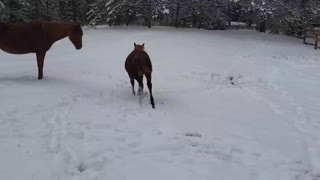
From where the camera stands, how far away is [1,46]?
982cm

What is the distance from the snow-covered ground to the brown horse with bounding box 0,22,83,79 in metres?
0.74

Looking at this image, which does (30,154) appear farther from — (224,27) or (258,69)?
(224,27)

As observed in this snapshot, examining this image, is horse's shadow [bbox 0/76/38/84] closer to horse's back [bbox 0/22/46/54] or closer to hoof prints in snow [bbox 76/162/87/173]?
horse's back [bbox 0/22/46/54]

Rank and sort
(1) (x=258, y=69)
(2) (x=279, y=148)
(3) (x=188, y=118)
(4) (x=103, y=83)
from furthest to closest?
(1) (x=258, y=69), (4) (x=103, y=83), (3) (x=188, y=118), (2) (x=279, y=148)

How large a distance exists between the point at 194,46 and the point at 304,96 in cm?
1012

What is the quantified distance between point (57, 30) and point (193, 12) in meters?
19.7

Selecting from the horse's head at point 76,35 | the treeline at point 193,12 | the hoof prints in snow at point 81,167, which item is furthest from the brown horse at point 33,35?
the treeline at point 193,12

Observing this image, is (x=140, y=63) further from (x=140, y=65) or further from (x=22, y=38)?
(x=22, y=38)

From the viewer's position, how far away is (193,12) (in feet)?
94.7

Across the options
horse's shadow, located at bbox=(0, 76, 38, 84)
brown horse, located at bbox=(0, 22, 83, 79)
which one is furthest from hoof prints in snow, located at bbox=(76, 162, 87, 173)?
brown horse, located at bbox=(0, 22, 83, 79)

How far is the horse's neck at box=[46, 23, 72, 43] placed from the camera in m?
10.1

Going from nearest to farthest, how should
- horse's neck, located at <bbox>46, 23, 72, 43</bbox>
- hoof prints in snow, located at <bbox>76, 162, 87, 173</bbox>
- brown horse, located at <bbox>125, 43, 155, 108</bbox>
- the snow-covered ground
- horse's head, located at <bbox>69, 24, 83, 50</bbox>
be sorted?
hoof prints in snow, located at <bbox>76, 162, 87, 173</bbox> → the snow-covered ground → brown horse, located at <bbox>125, 43, 155, 108</bbox> → horse's neck, located at <bbox>46, 23, 72, 43</bbox> → horse's head, located at <bbox>69, 24, 83, 50</bbox>

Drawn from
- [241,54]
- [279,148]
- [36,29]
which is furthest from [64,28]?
[241,54]

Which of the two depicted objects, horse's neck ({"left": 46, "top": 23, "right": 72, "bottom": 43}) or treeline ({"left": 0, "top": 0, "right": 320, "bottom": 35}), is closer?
horse's neck ({"left": 46, "top": 23, "right": 72, "bottom": 43})
